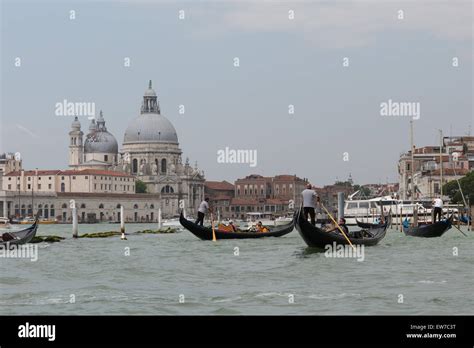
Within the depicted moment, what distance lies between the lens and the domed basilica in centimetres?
12644

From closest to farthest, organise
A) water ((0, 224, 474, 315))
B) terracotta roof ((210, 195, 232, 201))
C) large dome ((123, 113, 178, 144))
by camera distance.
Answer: water ((0, 224, 474, 315))
large dome ((123, 113, 178, 144))
terracotta roof ((210, 195, 232, 201))

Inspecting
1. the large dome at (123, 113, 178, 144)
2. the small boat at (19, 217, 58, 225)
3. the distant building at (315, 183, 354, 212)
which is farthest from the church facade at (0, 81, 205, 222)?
the distant building at (315, 183, 354, 212)

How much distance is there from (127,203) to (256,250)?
93.3m

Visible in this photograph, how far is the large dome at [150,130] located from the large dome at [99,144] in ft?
10.3

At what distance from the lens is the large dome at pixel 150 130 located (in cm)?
12738

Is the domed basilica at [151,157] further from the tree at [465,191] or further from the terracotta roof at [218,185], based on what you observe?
the tree at [465,191]

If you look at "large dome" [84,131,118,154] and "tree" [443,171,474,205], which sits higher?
"large dome" [84,131,118,154]

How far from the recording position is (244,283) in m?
14.1

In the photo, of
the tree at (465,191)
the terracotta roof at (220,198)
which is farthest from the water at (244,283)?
the terracotta roof at (220,198)

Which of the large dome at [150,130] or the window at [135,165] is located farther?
the window at [135,165]

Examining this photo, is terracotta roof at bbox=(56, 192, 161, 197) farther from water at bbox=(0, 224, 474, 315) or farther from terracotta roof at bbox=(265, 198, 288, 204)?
water at bbox=(0, 224, 474, 315)
